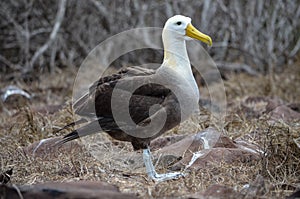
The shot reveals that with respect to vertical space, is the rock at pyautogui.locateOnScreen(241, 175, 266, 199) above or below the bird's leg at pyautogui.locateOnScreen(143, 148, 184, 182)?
above

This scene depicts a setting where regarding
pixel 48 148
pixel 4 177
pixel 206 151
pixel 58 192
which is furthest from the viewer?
pixel 48 148

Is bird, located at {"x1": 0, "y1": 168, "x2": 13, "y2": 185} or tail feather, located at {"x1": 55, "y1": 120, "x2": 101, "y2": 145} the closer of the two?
bird, located at {"x1": 0, "y1": 168, "x2": 13, "y2": 185}

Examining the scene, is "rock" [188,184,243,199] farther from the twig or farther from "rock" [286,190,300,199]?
the twig

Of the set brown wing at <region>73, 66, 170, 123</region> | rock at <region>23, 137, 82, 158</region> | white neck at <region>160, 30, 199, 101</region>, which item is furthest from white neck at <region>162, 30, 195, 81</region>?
rock at <region>23, 137, 82, 158</region>

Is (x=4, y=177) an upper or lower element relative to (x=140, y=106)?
lower

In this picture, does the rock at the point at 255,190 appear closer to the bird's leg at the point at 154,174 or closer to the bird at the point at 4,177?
the bird's leg at the point at 154,174

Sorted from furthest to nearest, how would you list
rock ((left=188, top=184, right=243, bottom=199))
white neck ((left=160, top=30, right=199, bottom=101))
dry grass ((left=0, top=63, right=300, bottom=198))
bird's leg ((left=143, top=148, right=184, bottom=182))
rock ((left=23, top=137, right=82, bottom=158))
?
rock ((left=23, top=137, right=82, bottom=158)), white neck ((left=160, top=30, right=199, bottom=101)), bird's leg ((left=143, top=148, right=184, bottom=182)), dry grass ((left=0, top=63, right=300, bottom=198)), rock ((left=188, top=184, right=243, bottom=199))

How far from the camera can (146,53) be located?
7.81 metres

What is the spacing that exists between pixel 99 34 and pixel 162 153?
186 inches

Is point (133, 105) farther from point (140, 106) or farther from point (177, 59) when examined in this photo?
point (177, 59)

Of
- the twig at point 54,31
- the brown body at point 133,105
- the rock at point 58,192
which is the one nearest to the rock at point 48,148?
the brown body at point 133,105

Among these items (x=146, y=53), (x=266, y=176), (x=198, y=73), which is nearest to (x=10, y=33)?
(x=146, y=53)

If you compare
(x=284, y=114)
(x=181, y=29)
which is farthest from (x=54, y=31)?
(x=181, y=29)

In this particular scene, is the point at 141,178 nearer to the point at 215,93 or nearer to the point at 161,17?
the point at 215,93
